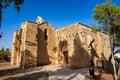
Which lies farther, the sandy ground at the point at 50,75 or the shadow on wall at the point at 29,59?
the shadow on wall at the point at 29,59

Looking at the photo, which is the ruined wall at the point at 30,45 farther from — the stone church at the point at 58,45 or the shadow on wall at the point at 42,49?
the shadow on wall at the point at 42,49

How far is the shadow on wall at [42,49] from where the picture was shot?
21.5 m

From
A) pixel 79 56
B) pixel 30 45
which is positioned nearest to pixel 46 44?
pixel 30 45

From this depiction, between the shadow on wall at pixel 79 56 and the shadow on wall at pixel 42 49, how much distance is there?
17.0ft

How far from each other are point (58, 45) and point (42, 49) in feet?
11.4

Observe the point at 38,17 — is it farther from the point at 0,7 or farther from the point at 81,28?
the point at 0,7

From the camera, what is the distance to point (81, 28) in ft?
67.2

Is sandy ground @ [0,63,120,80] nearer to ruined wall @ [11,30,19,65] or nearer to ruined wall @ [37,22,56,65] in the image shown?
ruined wall @ [37,22,56,65]

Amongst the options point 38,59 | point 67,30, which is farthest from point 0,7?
point 67,30

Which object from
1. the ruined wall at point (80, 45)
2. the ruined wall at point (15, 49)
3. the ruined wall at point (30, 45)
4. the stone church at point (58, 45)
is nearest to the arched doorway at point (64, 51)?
the stone church at point (58, 45)

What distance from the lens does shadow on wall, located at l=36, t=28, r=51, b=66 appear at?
21531mm

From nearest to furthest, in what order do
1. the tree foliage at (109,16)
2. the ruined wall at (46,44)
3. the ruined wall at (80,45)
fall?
the tree foliage at (109,16) → the ruined wall at (80,45) → the ruined wall at (46,44)

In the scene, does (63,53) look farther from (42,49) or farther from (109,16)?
(109,16)

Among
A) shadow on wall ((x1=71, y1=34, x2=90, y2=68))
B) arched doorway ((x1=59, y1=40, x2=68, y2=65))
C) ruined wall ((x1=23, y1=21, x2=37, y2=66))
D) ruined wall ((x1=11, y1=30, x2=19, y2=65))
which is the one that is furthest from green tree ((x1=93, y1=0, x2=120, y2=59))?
ruined wall ((x1=11, y1=30, x2=19, y2=65))
